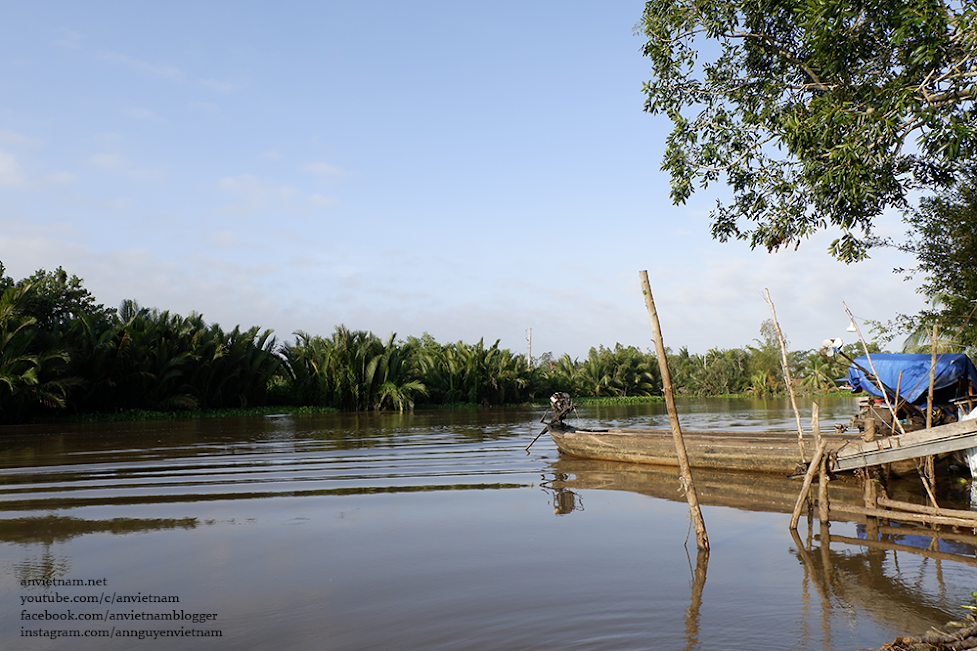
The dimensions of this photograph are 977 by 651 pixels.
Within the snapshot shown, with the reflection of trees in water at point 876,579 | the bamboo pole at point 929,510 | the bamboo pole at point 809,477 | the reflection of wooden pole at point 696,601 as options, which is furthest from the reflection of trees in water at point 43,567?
the bamboo pole at point 929,510

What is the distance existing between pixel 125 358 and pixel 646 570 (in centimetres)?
2500

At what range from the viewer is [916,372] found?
9.09 m

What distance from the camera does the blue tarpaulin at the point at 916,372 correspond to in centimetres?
907

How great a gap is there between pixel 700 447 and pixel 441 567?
709 centimetres

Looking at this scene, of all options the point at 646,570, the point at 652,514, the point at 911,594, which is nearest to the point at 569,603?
the point at 646,570

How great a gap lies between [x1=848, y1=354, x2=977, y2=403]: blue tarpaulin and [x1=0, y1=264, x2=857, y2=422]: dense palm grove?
22888mm

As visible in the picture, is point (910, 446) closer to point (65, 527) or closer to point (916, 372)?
point (916, 372)

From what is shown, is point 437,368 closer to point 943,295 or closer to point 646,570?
point 943,295

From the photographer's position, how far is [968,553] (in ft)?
20.0

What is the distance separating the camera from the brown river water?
4.55m

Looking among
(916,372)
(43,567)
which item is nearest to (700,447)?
(916,372)

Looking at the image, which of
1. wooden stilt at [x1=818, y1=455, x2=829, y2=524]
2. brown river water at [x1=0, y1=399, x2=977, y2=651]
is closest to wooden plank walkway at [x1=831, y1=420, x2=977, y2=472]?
wooden stilt at [x1=818, y1=455, x2=829, y2=524]

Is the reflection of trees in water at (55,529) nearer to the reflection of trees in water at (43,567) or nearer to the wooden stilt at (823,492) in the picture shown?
the reflection of trees in water at (43,567)

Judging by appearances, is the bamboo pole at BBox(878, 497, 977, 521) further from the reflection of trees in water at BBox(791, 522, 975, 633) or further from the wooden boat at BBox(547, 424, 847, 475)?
the wooden boat at BBox(547, 424, 847, 475)
